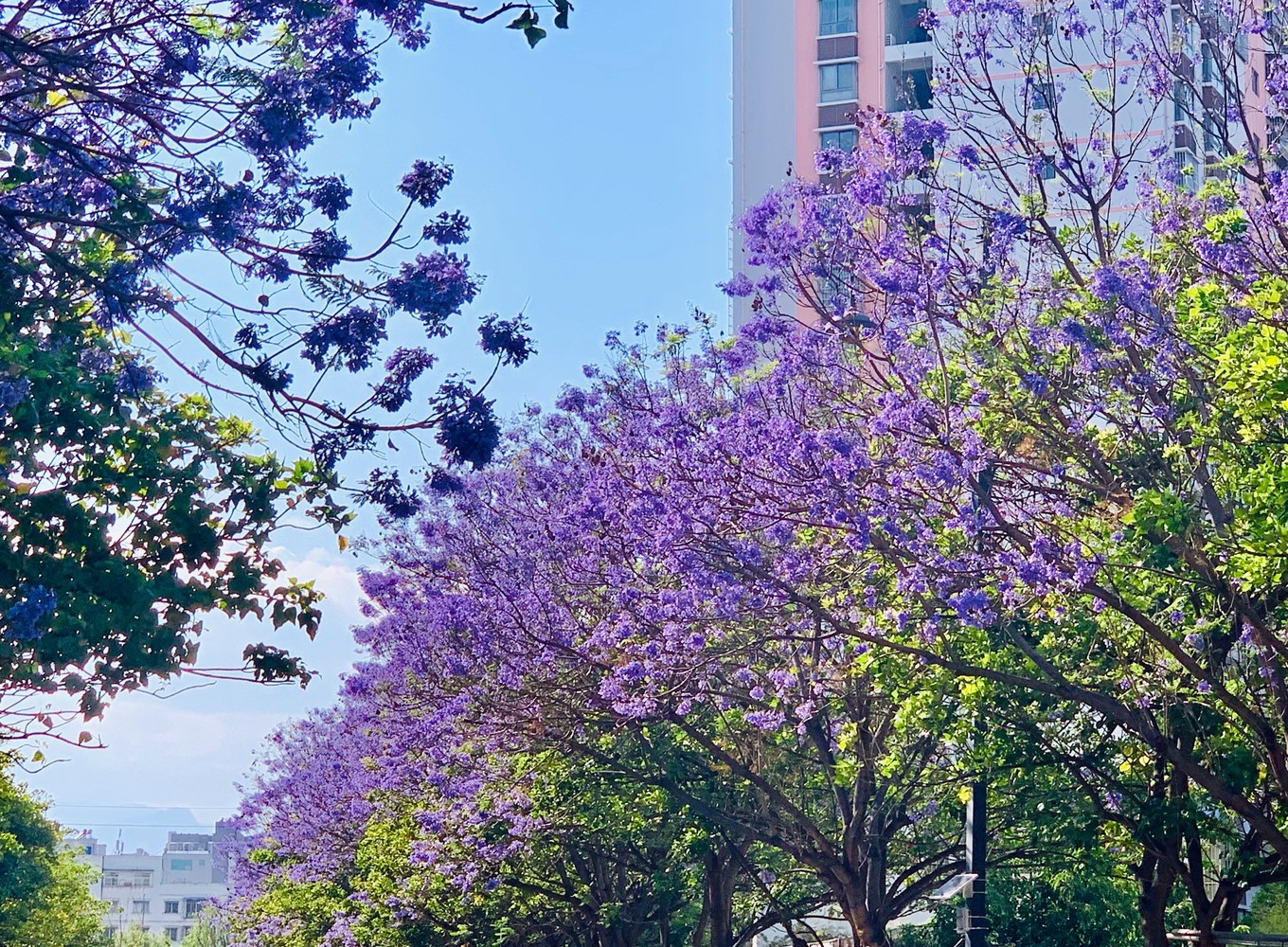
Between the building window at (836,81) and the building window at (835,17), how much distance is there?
1.14m

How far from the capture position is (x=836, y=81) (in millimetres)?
51375

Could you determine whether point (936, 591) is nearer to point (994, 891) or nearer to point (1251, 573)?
point (1251, 573)

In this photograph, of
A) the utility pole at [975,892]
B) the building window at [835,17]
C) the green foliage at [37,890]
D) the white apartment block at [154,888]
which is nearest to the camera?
the utility pole at [975,892]

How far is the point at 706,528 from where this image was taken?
1437 centimetres

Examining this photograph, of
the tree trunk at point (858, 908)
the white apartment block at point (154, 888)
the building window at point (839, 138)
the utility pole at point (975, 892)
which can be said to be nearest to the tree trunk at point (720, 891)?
the tree trunk at point (858, 908)

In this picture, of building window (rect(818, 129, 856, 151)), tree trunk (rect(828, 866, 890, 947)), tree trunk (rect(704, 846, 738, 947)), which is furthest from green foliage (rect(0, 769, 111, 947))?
building window (rect(818, 129, 856, 151))

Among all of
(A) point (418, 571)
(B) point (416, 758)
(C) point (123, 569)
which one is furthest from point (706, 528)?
(B) point (416, 758)

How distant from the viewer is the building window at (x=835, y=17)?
51.7 m

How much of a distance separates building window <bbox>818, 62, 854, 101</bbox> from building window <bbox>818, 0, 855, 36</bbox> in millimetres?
1141

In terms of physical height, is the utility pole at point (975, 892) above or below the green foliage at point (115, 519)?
below

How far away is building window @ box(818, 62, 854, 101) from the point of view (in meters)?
51.2

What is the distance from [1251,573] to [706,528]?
4.75 meters

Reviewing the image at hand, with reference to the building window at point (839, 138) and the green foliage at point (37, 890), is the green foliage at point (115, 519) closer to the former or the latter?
the green foliage at point (37, 890)

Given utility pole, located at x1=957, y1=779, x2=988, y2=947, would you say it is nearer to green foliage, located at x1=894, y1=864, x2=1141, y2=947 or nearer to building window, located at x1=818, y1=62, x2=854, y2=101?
green foliage, located at x1=894, y1=864, x2=1141, y2=947
